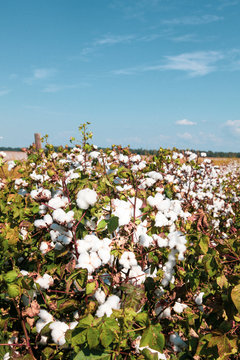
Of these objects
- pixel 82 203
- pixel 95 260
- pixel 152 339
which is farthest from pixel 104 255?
pixel 152 339

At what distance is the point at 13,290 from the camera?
58.2 inches

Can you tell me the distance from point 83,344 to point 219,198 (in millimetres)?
6225

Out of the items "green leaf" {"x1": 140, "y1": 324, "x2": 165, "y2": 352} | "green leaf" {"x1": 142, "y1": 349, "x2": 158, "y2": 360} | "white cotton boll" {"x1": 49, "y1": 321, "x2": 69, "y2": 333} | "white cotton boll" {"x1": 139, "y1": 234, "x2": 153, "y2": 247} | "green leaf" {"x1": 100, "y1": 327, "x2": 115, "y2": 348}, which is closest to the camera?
"green leaf" {"x1": 100, "y1": 327, "x2": 115, "y2": 348}

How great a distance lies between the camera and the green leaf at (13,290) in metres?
1.47

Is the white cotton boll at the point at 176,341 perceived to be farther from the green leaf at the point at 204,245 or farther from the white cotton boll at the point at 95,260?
the white cotton boll at the point at 95,260

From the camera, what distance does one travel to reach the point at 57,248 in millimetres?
1623

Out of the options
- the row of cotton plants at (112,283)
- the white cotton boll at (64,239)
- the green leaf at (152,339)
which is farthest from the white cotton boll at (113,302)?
the white cotton boll at (64,239)

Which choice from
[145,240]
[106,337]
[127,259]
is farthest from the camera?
[145,240]

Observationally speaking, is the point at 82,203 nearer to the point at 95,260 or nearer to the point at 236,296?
the point at 95,260

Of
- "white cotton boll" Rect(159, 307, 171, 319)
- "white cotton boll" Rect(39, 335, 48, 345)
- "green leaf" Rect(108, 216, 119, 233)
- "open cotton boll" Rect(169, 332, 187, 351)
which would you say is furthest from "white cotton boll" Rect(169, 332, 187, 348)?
"green leaf" Rect(108, 216, 119, 233)

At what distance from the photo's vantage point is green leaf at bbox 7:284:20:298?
1.47 metres

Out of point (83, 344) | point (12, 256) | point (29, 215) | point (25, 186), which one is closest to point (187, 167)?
point (25, 186)

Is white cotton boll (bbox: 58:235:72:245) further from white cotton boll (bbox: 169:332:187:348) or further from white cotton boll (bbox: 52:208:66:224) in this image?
white cotton boll (bbox: 169:332:187:348)

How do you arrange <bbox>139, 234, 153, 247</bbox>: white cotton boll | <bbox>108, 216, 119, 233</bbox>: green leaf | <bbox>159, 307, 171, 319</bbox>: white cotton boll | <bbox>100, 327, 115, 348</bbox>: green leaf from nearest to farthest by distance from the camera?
1. <bbox>100, 327, 115, 348</bbox>: green leaf
2. <bbox>108, 216, 119, 233</bbox>: green leaf
3. <bbox>139, 234, 153, 247</bbox>: white cotton boll
4. <bbox>159, 307, 171, 319</bbox>: white cotton boll
